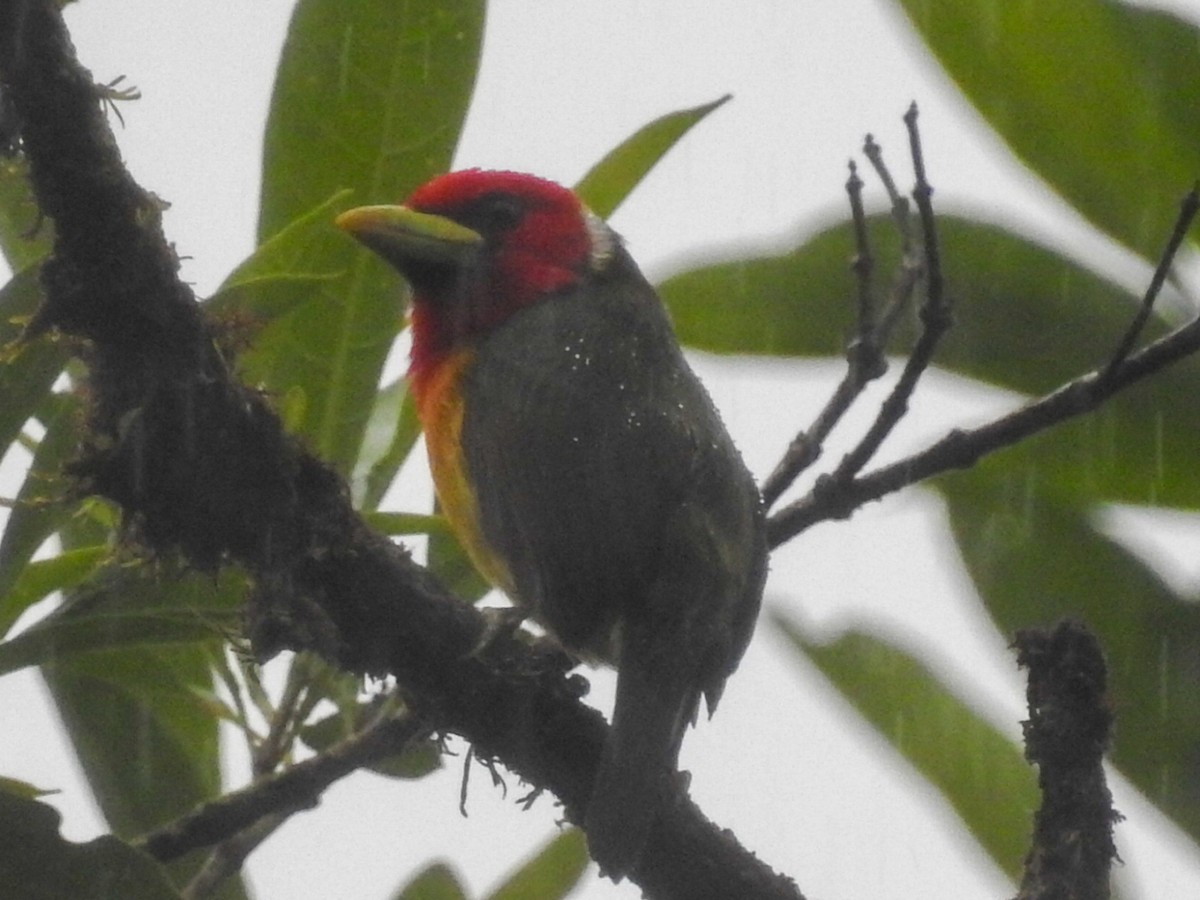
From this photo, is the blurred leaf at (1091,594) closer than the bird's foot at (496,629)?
No

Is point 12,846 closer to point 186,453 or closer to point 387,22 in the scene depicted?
point 186,453

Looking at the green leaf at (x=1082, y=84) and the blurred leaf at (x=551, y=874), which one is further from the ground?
the green leaf at (x=1082, y=84)

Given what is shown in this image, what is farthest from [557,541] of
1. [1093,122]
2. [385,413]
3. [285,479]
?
[1093,122]

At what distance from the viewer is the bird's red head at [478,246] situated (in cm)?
378

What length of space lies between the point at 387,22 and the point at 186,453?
1264 millimetres

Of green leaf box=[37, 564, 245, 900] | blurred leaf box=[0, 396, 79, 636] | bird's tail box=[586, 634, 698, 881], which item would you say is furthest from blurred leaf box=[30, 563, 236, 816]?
bird's tail box=[586, 634, 698, 881]

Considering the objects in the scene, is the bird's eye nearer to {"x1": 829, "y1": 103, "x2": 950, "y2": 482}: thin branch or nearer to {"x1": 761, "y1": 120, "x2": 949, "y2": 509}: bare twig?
{"x1": 761, "y1": 120, "x2": 949, "y2": 509}: bare twig

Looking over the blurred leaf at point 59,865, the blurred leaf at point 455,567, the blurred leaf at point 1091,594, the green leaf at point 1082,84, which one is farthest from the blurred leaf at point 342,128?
the blurred leaf at point 1091,594

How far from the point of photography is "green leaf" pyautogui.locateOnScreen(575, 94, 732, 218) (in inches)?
141

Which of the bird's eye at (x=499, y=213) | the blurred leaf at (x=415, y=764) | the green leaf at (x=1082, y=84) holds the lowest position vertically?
the blurred leaf at (x=415, y=764)

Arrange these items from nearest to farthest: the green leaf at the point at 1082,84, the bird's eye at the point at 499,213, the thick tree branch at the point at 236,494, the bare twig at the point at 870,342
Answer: the thick tree branch at the point at 236,494, the bare twig at the point at 870,342, the green leaf at the point at 1082,84, the bird's eye at the point at 499,213

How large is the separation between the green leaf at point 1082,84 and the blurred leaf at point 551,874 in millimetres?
1649

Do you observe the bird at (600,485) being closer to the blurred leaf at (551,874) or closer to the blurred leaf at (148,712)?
the blurred leaf at (551,874)

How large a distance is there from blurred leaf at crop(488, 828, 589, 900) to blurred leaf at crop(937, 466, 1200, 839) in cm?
94
